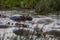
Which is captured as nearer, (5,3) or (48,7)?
(48,7)

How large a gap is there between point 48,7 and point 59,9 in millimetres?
668

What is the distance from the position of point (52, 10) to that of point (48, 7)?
0.30 metres

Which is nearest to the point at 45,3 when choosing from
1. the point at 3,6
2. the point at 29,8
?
the point at 29,8

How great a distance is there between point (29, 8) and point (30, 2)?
65 centimetres

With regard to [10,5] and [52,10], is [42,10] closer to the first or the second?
[52,10]

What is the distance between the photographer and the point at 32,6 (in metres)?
13.1

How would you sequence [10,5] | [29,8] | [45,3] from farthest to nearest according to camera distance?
[10,5]
[29,8]
[45,3]

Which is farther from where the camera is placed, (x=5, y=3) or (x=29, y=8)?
(x=5, y=3)

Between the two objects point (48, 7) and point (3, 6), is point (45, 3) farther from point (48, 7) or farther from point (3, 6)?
point (3, 6)

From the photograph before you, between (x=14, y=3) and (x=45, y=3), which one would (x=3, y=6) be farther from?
(x=45, y=3)

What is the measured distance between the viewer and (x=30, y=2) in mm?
13531

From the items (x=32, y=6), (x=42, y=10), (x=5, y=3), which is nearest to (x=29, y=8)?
(x=32, y=6)

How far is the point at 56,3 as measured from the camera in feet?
40.0

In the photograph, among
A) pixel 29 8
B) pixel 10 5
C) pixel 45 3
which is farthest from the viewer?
pixel 10 5
